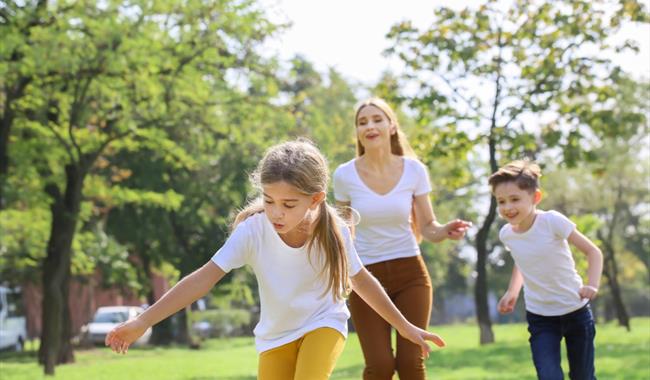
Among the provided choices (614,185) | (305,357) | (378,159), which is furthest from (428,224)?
(614,185)

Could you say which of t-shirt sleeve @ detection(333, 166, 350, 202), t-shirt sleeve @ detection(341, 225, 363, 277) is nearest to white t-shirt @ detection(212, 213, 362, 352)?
t-shirt sleeve @ detection(341, 225, 363, 277)

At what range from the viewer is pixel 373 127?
24.4ft

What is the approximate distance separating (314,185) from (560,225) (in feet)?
8.37

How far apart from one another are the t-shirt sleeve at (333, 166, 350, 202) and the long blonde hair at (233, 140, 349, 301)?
1733 millimetres

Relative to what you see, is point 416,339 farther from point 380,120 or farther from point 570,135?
point 570,135

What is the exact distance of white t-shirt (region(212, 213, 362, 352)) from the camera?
5.55 meters

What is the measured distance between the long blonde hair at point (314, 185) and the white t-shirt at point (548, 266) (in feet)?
7.02

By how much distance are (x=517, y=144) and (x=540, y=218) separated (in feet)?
56.3

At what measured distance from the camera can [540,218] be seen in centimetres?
745

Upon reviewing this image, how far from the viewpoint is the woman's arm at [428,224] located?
720 centimetres

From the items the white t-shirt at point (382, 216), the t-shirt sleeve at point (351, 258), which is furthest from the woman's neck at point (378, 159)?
the t-shirt sleeve at point (351, 258)

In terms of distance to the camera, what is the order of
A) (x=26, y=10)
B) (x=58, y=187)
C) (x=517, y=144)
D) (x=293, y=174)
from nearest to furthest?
(x=293, y=174)
(x=26, y=10)
(x=517, y=144)
(x=58, y=187)

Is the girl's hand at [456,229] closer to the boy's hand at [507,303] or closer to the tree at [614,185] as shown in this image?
the boy's hand at [507,303]

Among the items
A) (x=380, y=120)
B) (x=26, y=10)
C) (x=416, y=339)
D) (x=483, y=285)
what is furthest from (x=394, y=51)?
(x=416, y=339)
